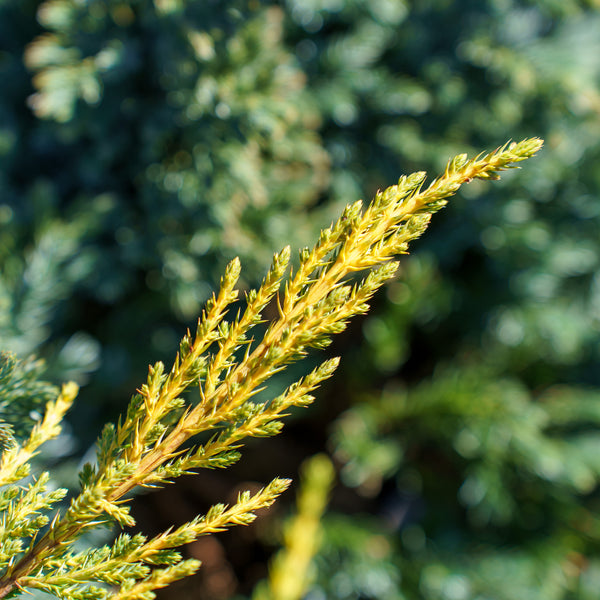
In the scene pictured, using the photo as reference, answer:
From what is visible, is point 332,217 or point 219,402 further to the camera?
point 332,217

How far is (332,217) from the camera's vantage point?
123 centimetres

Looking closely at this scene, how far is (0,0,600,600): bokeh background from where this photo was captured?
102 cm

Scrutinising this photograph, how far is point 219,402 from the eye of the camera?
420 mm

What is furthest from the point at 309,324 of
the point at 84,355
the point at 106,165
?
the point at 106,165

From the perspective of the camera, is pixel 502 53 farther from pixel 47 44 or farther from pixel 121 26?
pixel 47 44

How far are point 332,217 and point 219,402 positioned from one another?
2.84 ft

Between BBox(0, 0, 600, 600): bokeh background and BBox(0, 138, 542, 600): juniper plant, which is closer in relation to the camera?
BBox(0, 138, 542, 600): juniper plant

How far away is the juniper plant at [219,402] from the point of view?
1.28ft

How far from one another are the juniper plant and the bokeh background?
0.42m

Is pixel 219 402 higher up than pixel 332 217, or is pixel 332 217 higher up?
→ pixel 219 402

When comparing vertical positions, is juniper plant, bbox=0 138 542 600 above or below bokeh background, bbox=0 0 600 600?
above

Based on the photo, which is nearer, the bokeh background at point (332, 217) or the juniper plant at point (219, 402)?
the juniper plant at point (219, 402)

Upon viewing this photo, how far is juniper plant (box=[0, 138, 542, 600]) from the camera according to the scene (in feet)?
1.28

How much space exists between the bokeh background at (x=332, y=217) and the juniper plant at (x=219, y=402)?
0.42m
